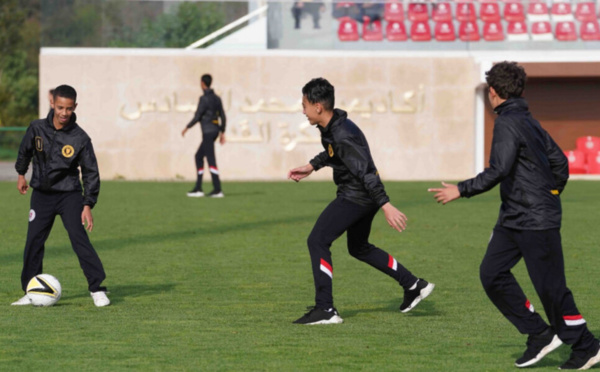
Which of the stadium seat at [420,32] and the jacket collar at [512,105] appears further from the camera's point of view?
the stadium seat at [420,32]

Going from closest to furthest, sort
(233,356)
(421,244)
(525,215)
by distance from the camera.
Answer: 1. (525,215)
2. (233,356)
3. (421,244)

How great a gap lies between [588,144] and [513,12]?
14.5ft

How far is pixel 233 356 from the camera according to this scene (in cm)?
647

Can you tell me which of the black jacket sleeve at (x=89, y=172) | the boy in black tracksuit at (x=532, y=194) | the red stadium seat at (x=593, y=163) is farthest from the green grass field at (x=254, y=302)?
the red stadium seat at (x=593, y=163)

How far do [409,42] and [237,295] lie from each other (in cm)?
2311

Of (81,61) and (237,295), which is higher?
(81,61)

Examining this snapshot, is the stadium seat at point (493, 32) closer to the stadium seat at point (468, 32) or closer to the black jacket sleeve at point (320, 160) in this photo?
the stadium seat at point (468, 32)

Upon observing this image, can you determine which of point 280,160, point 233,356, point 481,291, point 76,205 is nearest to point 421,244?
point 481,291

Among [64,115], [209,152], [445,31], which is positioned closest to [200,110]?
[209,152]

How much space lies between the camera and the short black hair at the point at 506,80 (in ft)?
19.7

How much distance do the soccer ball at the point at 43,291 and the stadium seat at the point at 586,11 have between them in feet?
85.5

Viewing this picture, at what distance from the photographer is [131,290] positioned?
949 centimetres

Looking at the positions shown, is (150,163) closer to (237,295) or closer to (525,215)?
(237,295)

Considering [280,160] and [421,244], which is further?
[280,160]
